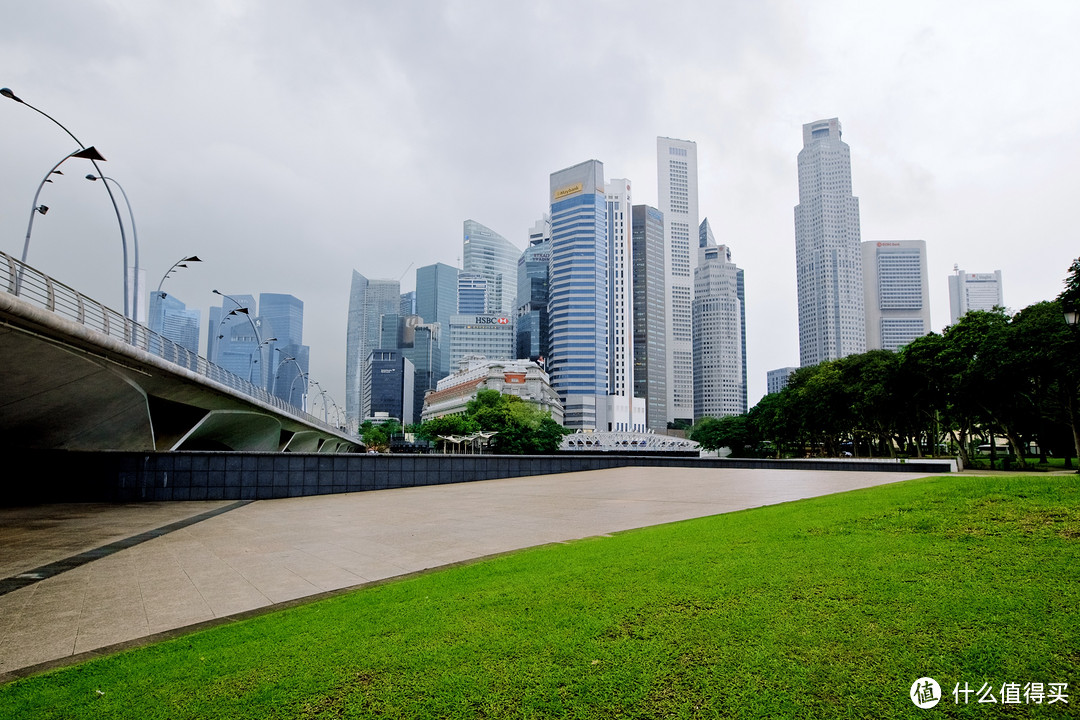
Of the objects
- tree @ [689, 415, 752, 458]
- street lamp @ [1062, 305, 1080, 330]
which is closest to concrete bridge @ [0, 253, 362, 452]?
street lamp @ [1062, 305, 1080, 330]

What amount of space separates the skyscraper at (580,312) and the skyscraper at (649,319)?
3528cm

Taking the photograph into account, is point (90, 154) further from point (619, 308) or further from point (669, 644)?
point (619, 308)

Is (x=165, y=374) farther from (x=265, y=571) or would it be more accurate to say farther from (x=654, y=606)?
(x=654, y=606)

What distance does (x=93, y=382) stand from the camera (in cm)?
1984

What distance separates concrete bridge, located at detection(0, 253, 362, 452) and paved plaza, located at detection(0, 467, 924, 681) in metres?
3.55

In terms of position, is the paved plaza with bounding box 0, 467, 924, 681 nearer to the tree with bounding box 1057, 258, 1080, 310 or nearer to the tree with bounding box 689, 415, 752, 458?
the tree with bounding box 1057, 258, 1080, 310

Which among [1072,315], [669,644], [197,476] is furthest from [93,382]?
[1072,315]

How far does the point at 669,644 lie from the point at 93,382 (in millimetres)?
21480

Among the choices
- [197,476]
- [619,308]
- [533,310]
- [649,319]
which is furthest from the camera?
[533,310]

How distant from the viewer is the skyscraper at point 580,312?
462ft

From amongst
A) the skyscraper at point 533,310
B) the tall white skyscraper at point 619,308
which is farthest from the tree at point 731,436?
the skyscraper at point 533,310

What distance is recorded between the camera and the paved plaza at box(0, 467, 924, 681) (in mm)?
6680

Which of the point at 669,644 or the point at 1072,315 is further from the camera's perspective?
the point at 1072,315

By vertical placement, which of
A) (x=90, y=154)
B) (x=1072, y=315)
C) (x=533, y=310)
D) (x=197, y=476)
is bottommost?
(x=197, y=476)
